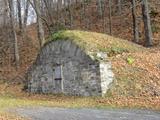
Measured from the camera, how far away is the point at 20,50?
4138 cm

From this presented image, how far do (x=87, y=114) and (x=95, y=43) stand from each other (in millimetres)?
Result: 8592

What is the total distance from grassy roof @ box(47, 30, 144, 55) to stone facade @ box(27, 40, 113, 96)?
0.97 ft

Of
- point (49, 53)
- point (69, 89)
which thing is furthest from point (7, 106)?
point (49, 53)

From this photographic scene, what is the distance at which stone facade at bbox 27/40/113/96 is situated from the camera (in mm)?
21531

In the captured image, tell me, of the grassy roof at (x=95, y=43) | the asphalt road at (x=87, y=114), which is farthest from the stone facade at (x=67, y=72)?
the asphalt road at (x=87, y=114)

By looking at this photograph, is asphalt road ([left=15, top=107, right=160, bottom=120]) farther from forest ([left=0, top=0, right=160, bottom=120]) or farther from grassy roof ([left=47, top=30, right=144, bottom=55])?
grassy roof ([left=47, top=30, right=144, bottom=55])

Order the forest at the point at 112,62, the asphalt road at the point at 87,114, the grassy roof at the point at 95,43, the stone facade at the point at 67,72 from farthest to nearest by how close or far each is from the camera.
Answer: the grassy roof at the point at 95,43, the stone facade at the point at 67,72, the forest at the point at 112,62, the asphalt road at the point at 87,114

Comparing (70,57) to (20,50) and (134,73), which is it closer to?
(134,73)

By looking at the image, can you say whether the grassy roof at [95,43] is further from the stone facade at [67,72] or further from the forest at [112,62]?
the stone facade at [67,72]

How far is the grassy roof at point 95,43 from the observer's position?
22922 mm

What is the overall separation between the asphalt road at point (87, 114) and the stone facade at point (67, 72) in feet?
15.6

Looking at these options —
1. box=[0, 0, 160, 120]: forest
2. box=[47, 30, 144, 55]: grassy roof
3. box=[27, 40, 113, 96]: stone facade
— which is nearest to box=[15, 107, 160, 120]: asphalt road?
box=[0, 0, 160, 120]: forest

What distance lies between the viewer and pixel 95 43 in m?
23.5

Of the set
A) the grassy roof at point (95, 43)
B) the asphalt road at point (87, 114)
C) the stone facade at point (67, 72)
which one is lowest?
the asphalt road at point (87, 114)
